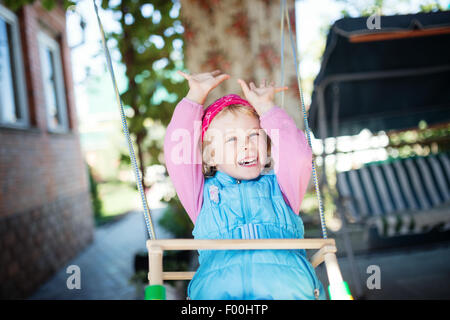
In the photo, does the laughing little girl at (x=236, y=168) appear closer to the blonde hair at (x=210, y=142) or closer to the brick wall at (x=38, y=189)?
the blonde hair at (x=210, y=142)

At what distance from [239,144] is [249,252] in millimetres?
471

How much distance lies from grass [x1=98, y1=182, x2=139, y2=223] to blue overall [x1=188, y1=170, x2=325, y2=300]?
6916mm

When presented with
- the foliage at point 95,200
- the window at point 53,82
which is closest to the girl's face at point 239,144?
A: the window at point 53,82

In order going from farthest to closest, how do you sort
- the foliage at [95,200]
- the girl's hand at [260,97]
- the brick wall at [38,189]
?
the foliage at [95,200], the brick wall at [38,189], the girl's hand at [260,97]

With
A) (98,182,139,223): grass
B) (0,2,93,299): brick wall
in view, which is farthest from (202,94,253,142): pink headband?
(98,182,139,223): grass

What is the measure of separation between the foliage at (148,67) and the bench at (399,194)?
6.67ft

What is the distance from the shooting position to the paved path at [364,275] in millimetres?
3061

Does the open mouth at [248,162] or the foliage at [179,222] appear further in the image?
the foliage at [179,222]

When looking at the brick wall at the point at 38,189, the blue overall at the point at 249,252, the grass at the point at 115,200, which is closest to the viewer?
the blue overall at the point at 249,252

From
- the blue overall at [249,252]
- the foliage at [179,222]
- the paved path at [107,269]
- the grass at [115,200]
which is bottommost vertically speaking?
the paved path at [107,269]

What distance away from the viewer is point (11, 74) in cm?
438

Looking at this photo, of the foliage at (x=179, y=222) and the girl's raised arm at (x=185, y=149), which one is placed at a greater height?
the girl's raised arm at (x=185, y=149)

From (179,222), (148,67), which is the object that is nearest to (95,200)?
(179,222)

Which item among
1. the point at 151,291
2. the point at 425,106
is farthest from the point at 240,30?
the point at 151,291
